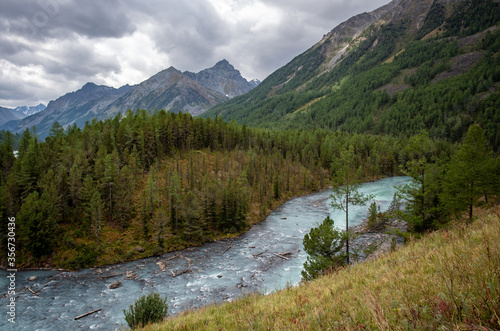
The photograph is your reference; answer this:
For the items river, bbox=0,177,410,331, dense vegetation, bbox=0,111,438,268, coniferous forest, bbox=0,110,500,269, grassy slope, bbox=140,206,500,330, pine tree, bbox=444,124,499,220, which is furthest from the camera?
dense vegetation, bbox=0,111,438,268

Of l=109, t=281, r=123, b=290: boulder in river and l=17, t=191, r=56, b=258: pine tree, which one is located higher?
l=17, t=191, r=56, b=258: pine tree

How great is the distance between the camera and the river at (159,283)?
88.5ft

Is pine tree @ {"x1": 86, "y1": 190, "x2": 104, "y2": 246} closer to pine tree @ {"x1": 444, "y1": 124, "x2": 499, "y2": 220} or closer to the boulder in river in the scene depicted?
the boulder in river

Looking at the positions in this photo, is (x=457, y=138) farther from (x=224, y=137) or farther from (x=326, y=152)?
(x=224, y=137)

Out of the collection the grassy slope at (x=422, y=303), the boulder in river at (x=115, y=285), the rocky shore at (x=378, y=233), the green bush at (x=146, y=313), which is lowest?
the boulder in river at (x=115, y=285)

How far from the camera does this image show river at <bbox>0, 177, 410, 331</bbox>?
88.5 feet

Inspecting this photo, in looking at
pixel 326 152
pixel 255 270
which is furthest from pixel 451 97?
pixel 255 270

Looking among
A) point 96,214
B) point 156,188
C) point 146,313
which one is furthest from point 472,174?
point 156,188

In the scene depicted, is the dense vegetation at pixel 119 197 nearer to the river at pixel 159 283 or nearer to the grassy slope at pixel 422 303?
the river at pixel 159 283

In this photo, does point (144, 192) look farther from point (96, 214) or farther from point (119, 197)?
point (96, 214)

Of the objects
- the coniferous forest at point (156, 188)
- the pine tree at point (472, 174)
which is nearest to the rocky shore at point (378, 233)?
the coniferous forest at point (156, 188)

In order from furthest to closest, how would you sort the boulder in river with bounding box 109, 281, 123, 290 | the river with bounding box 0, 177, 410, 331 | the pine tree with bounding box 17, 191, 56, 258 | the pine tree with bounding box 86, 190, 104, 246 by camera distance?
the pine tree with bounding box 86, 190, 104, 246, the pine tree with bounding box 17, 191, 56, 258, the boulder in river with bounding box 109, 281, 123, 290, the river with bounding box 0, 177, 410, 331

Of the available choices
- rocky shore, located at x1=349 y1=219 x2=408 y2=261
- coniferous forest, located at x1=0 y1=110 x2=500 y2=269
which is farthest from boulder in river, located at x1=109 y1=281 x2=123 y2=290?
rocky shore, located at x1=349 y1=219 x2=408 y2=261

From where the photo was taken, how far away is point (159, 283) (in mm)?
33938
